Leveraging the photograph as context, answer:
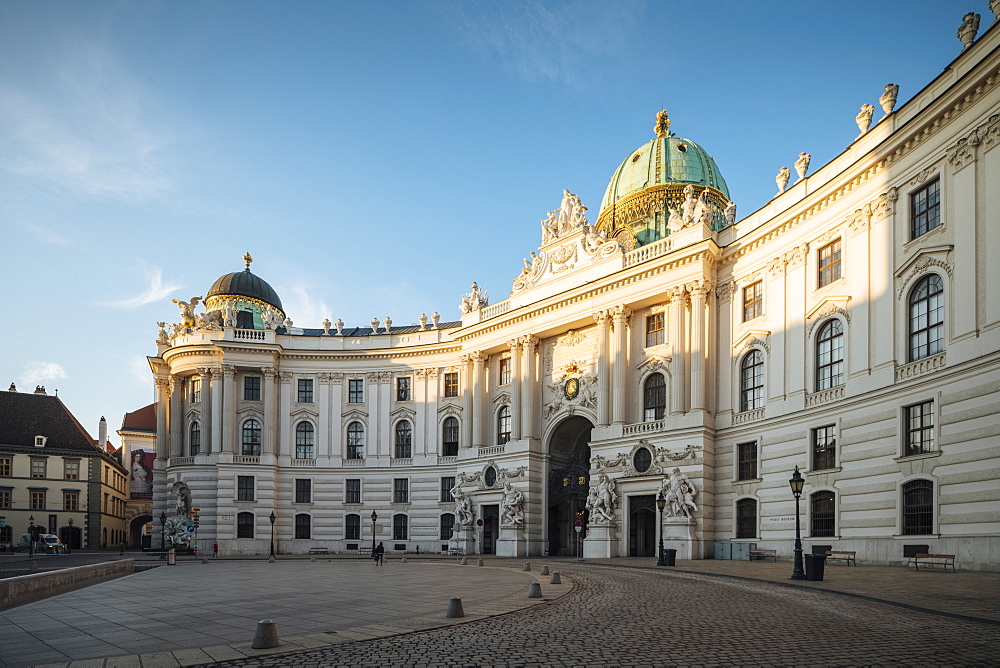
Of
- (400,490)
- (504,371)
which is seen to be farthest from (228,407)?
(504,371)

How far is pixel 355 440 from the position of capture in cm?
6669

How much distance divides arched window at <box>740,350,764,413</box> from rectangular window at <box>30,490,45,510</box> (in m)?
66.6

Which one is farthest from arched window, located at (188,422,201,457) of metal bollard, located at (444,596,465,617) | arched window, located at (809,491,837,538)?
metal bollard, located at (444,596,465,617)

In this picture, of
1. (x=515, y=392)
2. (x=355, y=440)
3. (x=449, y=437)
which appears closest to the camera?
(x=515, y=392)

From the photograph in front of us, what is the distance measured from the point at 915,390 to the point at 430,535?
41317 mm

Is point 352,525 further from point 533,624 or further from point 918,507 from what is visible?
point 533,624

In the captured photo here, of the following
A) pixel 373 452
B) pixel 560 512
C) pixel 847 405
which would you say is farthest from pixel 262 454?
pixel 847 405

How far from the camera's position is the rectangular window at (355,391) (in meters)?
67.1

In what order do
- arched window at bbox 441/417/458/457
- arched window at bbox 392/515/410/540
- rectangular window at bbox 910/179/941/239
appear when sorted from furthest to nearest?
1. arched window at bbox 441/417/458/457
2. arched window at bbox 392/515/410/540
3. rectangular window at bbox 910/179/941/239

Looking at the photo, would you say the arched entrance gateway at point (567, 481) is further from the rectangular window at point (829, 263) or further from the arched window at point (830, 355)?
the rectangular window at point (829, 263)

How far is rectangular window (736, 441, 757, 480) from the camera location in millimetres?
40812

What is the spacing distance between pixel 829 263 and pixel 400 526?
1583 inches

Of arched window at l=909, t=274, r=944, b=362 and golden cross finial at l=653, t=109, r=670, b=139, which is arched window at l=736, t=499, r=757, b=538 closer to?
arched window at l=909, t=274, r=944, b=362

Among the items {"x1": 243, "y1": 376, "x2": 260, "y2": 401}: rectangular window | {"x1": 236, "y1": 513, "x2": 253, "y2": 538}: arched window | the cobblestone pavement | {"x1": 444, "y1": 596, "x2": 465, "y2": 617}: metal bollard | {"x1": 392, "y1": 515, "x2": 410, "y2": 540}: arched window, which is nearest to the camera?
the cobblestone pavement
